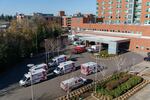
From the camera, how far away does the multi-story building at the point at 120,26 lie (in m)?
47.2

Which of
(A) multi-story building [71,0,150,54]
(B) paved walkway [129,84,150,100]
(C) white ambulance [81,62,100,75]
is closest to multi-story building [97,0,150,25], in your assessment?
(A) multi-story building [71,0,150,54]

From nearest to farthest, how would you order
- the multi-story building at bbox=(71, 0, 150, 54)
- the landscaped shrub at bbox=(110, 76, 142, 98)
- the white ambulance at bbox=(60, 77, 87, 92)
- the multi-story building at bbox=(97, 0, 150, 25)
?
the landscaped shrub at bbox=(110, 76, 142, 98) < the white ambulance at bbox=(60, 77, 87, 92) < the multi-story building at bbox=(71, 0, 150, 54) < the multi-story building at bbox=(97, 0, 150, 25)

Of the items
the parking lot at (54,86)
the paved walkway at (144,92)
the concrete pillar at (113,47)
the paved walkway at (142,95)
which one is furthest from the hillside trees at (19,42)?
the paved walkway at (144,92)

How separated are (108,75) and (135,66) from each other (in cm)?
844

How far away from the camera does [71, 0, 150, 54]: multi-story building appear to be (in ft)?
155

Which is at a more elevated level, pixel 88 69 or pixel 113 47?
pixel 113 47

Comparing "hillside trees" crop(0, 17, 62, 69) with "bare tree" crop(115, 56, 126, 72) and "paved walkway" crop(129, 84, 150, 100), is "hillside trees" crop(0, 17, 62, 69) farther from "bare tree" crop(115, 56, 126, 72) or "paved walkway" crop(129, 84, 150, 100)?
"paved walkway" crop(129, 84, 150, 100)

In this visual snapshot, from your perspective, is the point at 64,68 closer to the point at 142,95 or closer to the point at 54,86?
the point at 54,86

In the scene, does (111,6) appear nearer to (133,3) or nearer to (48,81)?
(133,3)

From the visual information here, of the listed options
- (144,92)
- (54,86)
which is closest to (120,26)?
(144,92)

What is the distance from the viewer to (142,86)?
85.5 feet

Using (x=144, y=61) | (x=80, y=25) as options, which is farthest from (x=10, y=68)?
(x=80, y=25)

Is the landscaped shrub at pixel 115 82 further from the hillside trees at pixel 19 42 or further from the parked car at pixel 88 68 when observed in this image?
the hillside trees at pixel 19 42

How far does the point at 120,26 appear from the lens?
57969 mm
